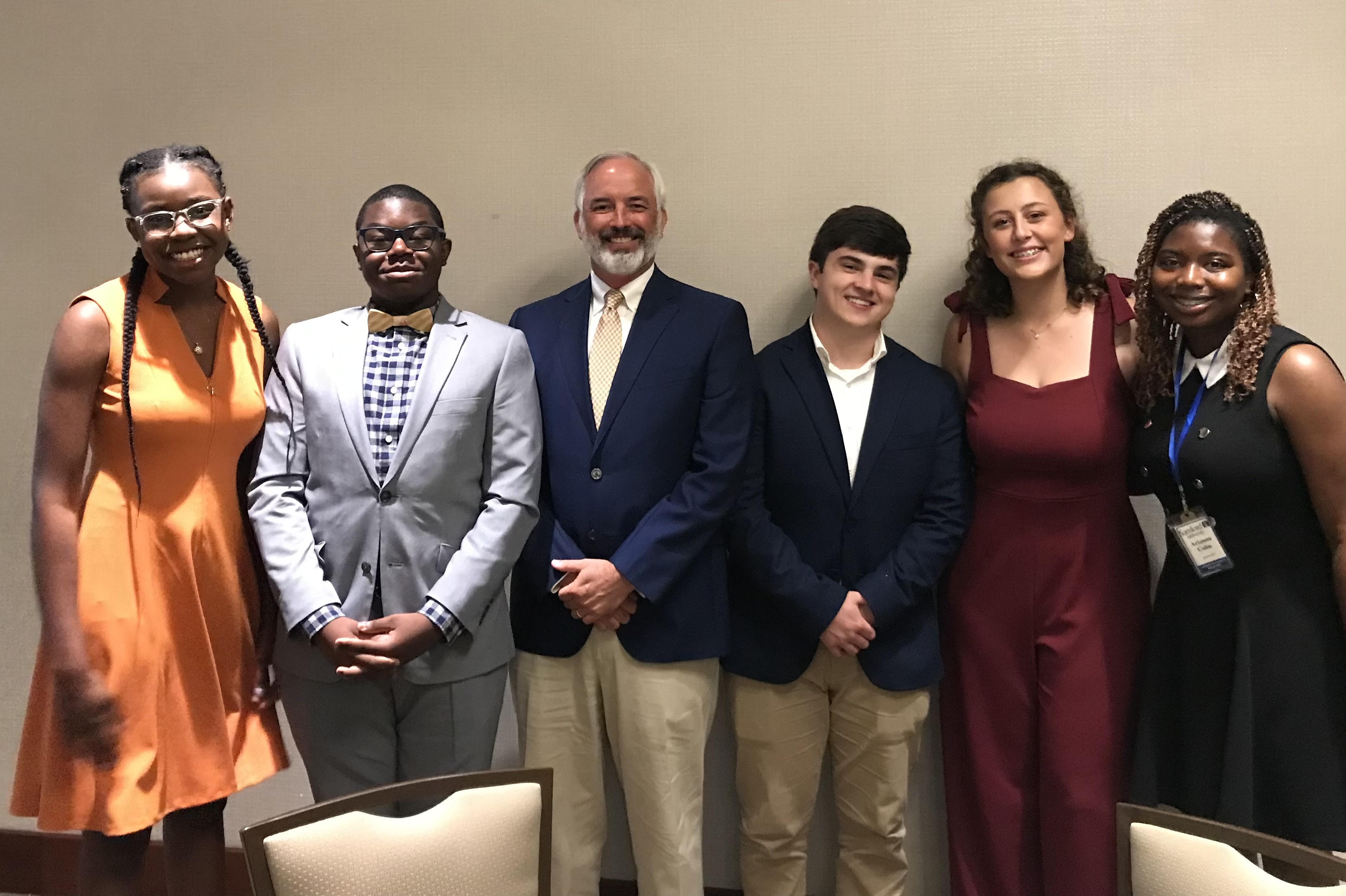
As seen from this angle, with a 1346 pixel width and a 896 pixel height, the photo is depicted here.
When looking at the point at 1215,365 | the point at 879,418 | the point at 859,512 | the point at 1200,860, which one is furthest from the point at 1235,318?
the point at 1200,860

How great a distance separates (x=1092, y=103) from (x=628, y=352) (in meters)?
1.45

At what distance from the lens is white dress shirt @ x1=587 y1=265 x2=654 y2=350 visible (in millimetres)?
2504

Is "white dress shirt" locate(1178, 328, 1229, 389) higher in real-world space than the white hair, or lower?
lower

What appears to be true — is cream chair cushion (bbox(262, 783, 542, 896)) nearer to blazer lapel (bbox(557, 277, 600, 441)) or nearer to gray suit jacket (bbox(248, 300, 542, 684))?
gray suit jacket (bbox(248, 300, 542, 684))

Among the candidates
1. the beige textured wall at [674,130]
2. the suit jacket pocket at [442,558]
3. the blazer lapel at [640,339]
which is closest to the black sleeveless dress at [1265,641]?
the beige textured wall at [674,130]

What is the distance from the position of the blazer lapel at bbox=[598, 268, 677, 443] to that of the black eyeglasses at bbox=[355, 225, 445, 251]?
0.49m

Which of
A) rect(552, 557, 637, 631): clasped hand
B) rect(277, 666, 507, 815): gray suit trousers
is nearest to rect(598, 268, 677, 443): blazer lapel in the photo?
rect(552, 557, 637, 631): clasped hand

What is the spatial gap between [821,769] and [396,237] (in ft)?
5.67

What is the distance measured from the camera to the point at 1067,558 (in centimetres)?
243

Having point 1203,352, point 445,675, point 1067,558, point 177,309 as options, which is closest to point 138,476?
point 177,309

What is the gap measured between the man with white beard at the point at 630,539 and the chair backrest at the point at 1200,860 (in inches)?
42.3

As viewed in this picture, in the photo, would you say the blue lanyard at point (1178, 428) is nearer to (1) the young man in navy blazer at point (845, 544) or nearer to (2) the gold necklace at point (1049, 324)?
(2) the gold necklace at point (1049, 324)

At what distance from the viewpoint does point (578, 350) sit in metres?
2.47

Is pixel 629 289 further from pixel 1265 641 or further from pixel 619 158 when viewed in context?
pixel 1265 641
